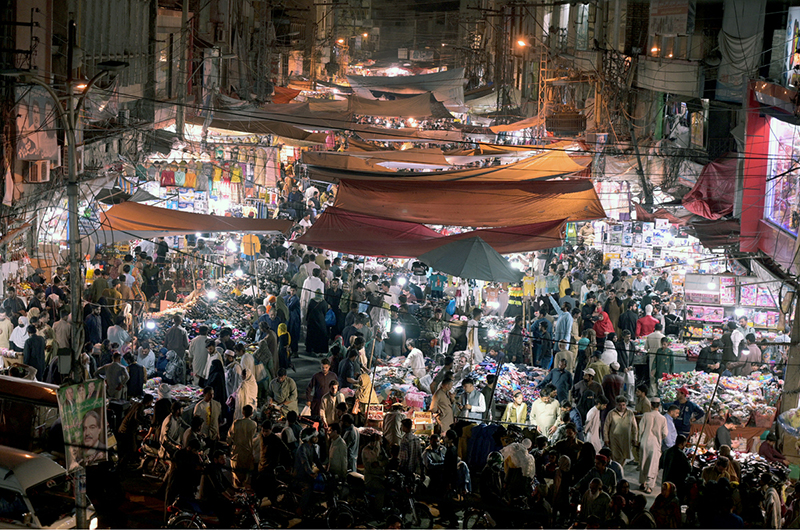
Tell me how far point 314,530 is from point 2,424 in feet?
10.9

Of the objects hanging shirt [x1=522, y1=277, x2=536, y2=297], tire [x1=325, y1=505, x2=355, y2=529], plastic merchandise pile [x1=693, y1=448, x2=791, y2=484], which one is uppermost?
hanging shirt [x1=522, y1=277, x2=536, y2=297]

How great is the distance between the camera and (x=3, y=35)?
11.6 metres

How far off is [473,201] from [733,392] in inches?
194

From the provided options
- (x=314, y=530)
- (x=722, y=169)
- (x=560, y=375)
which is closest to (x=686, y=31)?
(x=722, y=169)

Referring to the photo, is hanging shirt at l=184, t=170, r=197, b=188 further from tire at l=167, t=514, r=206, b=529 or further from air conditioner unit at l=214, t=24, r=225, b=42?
tire at l=167, t=514, r=206, b=529

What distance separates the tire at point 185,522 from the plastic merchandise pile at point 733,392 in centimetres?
627

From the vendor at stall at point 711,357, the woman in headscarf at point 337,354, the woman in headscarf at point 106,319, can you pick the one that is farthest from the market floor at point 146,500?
the woman in headscarf at point 106,319

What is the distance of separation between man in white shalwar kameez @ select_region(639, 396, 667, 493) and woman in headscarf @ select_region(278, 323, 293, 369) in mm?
5318

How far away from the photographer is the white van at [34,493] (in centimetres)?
686

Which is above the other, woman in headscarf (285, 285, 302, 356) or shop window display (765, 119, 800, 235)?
shop window display (765, 119, 800, 235)

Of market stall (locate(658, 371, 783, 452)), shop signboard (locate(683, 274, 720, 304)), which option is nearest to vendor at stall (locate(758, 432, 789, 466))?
market stall (locate(658, 371, 783, 452))

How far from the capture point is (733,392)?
1118 centimetres

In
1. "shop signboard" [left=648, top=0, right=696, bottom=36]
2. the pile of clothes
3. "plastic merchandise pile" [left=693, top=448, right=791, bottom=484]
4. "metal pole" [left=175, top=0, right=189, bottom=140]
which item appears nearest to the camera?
"plastic merchandise pile" [left=693, top=448, right=791, bottom=484]

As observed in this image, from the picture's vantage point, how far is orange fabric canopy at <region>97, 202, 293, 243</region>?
12.7m
